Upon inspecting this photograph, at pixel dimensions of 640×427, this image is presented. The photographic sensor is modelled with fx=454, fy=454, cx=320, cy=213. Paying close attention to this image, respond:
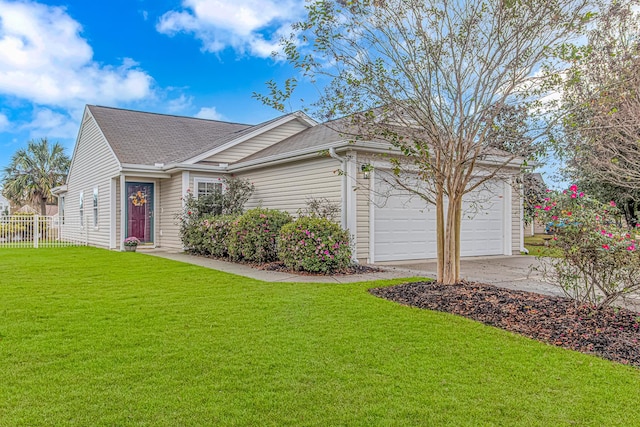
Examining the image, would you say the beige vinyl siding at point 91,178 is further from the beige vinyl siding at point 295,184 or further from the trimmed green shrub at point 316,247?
the trimmed green shrub at point 316,247

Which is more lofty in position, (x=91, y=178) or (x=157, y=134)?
(x=157, y=134)

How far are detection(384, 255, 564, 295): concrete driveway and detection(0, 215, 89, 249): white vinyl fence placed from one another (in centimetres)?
1335

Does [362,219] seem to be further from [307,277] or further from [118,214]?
[118,214]

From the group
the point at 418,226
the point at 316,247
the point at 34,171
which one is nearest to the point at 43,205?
the point at 34,171

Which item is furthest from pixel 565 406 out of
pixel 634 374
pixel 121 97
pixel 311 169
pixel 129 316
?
pixel 121 97

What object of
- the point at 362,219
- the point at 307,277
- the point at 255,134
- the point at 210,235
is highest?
the point at 255,134

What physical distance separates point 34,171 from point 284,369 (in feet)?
106

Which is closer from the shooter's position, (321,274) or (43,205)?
(321,274)

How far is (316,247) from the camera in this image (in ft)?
27.8

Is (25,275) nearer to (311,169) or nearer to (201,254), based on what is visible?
(201,254)

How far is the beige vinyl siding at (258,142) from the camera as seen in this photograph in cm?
1426

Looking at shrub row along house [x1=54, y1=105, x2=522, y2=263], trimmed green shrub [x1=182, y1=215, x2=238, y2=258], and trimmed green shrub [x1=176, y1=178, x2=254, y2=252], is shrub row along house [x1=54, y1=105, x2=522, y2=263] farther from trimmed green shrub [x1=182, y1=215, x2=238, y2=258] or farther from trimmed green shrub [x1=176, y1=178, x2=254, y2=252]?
trimmed green shrub [x1=182, y1=215, x2=238, y2=258]

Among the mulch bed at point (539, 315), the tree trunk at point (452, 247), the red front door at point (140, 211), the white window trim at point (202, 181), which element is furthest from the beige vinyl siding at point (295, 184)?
the red front door at point (140, 211)

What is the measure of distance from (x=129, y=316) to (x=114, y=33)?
14924 millimetres
